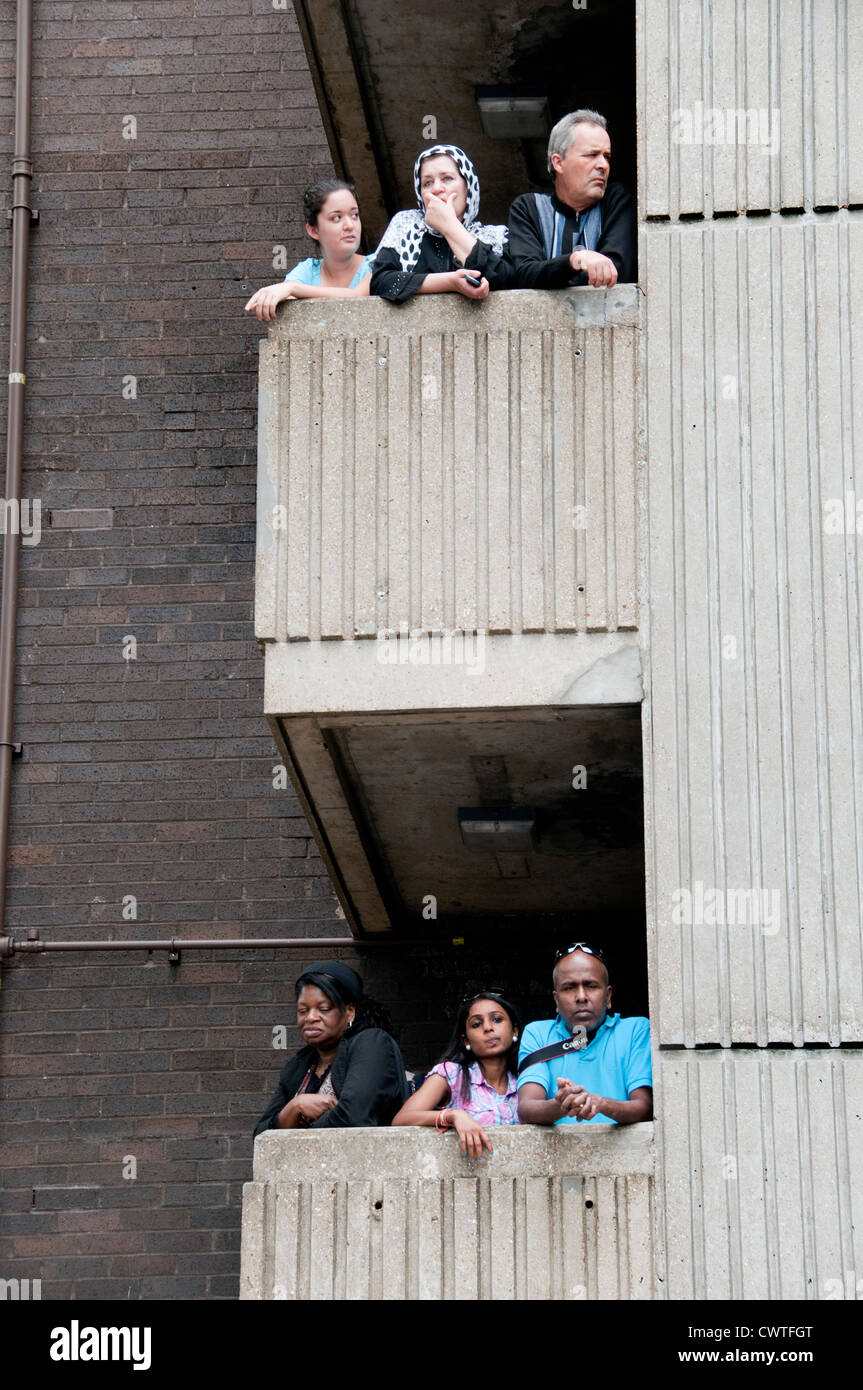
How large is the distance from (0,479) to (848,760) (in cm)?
539

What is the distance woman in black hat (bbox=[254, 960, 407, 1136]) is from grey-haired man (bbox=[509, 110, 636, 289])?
2.65 m

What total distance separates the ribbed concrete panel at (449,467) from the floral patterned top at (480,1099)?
60.4 inches

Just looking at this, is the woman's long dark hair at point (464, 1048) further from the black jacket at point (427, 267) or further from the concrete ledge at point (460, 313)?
the black jacket at point (427, 267)

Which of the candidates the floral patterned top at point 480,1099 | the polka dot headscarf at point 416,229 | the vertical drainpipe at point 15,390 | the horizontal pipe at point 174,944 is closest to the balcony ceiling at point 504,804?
the horizontal pipe at point 174,944

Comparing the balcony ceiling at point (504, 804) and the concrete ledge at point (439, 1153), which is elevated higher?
the balcony ceiling at point (504, 804)

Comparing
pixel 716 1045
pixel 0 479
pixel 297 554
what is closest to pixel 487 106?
pixel 297 554

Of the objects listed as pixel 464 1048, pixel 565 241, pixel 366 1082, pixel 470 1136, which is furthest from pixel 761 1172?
pixel 565 241

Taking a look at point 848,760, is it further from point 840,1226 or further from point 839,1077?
point 840,1226

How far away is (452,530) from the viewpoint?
8.18 m

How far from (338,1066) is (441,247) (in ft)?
9.91

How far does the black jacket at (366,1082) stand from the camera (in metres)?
7.85

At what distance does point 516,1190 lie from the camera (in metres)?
7.58

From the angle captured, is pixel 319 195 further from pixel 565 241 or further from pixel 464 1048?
pixel 464 1048
